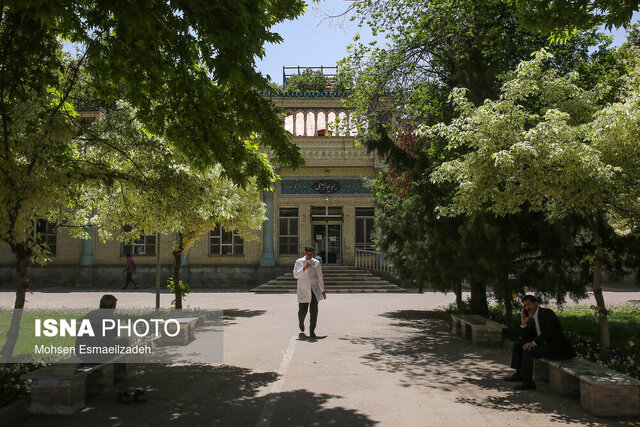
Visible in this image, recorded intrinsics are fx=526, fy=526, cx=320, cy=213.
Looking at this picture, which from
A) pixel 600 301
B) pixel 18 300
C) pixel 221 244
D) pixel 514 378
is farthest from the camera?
pixel 221 244

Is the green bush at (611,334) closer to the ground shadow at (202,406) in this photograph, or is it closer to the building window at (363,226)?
the ground shadow at (202,406)

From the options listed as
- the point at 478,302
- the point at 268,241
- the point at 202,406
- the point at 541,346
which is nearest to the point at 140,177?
the point at 202,406

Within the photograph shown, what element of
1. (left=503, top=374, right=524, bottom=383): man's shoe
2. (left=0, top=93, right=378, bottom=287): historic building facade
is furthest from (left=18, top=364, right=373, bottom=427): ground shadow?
(left=0, top=93, right=378, bottom=287): historic building facade

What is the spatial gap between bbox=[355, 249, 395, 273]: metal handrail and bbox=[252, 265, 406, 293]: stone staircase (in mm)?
731

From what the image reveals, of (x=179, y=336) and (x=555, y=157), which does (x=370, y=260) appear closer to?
(x=179, y=336)

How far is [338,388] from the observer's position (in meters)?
6.58

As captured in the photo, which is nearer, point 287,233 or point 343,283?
point 343,283

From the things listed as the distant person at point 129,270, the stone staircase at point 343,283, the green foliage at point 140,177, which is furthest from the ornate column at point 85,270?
the green foliage at point 140,177

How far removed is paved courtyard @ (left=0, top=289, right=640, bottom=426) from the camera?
17.7ft

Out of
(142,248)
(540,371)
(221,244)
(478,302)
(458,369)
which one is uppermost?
(221,244)

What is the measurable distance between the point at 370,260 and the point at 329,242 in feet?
8.28

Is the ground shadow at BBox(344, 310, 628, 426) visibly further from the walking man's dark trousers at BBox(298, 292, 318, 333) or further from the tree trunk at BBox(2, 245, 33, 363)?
the tree trunk at BBox(2, 245, 33, 363)

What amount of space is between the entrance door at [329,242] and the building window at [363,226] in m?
0.95

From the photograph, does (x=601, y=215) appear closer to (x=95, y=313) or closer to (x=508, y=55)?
(x=508, y=55)
